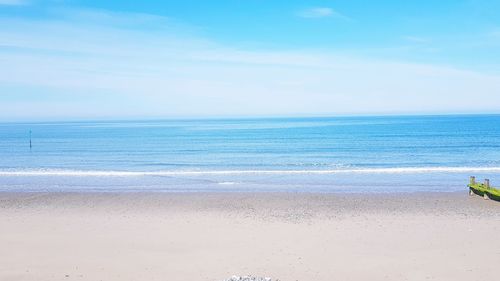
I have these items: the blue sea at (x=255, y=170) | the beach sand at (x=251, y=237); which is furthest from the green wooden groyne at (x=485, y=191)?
the blue sea at (x=255, y=170)

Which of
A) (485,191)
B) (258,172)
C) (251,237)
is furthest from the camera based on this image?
(258,172)

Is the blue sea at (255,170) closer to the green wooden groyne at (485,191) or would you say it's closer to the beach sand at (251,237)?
the green wooden groyne at (485,191)

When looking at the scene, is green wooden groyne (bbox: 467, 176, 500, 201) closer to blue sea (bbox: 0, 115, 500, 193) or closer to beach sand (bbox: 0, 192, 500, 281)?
beach sand (bbox: 0, 192, 500, 281)

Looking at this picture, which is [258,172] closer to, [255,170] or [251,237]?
[255,170]

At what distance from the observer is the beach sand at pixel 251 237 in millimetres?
11297

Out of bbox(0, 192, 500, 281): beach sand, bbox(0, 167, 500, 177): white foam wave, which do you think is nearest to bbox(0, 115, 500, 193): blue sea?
bbox(0, 167, 500, 177): white foam wave

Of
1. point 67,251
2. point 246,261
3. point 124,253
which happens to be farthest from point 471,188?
point 67,251

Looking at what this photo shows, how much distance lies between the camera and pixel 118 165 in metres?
38.9

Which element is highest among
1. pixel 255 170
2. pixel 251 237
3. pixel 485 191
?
pixel 485 191

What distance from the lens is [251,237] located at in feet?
47.3

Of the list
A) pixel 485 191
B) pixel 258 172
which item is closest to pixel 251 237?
pixel 485 191

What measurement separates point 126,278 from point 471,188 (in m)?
17.5

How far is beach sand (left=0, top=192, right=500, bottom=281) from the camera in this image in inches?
445

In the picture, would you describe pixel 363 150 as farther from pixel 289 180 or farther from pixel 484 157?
pixel 289 180
